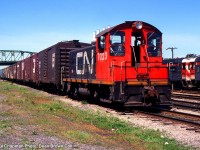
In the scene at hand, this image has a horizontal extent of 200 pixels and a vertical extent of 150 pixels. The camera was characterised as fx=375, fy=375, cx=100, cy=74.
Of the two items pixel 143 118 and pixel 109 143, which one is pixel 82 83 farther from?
pixel 109 143

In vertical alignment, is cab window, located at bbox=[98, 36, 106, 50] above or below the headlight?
below

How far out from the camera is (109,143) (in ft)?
28.3

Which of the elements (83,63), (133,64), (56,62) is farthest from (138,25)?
(56,62)

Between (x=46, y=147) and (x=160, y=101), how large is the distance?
8.96 meters

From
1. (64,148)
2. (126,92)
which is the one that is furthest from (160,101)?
(64,148)

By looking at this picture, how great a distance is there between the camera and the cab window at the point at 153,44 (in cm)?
1670

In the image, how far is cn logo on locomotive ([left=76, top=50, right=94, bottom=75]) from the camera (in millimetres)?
19144

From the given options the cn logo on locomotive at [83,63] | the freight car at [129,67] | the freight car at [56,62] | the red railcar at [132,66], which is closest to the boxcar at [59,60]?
the freight car at [56,62]

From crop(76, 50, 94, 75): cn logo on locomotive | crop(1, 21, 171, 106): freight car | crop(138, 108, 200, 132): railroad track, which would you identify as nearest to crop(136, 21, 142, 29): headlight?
crop(1, 21, 171, 106): freight car

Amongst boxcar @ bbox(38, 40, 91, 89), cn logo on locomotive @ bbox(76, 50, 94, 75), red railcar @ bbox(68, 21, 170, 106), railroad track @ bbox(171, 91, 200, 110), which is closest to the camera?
red railcar @ bbox(68, 21, 170, 106)

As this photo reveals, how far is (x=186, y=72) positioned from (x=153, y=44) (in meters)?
21.8

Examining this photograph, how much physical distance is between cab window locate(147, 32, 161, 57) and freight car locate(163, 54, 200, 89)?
61.2 feet

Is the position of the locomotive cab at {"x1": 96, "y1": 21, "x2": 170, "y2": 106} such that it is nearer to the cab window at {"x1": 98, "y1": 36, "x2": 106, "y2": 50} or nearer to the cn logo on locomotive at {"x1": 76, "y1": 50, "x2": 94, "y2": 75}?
→ the cab window at {"x1": 98, "y1": 36, "x2": 106, "y2": 50}

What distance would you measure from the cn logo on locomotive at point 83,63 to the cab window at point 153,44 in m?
3.40
